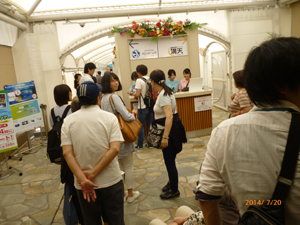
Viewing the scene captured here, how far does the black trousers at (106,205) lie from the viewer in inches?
79.0

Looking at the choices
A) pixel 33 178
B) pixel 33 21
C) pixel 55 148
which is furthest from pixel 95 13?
pixel 55 148

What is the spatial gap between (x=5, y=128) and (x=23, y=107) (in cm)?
120

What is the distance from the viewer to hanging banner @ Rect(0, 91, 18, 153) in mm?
4488

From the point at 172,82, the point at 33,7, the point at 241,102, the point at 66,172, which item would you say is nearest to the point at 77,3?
the point at 33,7

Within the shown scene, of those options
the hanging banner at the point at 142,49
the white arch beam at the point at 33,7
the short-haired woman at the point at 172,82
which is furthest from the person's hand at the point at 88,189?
the white arch beam at the point at 33,7

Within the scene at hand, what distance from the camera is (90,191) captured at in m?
1.92

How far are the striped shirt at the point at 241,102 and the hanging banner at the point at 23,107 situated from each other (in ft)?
16.0

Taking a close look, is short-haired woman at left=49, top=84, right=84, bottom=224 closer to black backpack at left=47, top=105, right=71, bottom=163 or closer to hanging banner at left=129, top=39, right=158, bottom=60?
black backpack at left=47, top=105, right=71, bottom=163

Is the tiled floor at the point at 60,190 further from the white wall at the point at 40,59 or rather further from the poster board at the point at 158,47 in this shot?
the poster board at the point at 158,47

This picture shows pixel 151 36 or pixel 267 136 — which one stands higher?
pixel 151 36

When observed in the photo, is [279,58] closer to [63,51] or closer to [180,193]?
[180,193]

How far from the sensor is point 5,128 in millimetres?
4543

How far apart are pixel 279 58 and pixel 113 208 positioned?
1.81 meters

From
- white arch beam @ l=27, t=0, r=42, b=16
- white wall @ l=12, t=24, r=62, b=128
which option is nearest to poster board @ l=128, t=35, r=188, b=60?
white wall @ l=12, t=24, r=62, b=128
